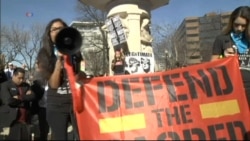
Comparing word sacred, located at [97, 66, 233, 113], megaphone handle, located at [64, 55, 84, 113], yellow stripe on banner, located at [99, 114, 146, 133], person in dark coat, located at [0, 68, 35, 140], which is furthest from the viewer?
person in dark coat, located at [0, 68, 35, 140]

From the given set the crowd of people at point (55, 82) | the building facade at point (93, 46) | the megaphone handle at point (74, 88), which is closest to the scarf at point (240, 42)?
the crowd of people at point (55, 82)

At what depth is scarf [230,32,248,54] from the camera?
5246 mm

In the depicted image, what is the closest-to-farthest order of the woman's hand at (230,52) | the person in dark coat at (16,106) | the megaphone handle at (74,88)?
the megaphone handle at (74,88) < the woman's hand at (230,52) < the person in dark coat at (16,106)

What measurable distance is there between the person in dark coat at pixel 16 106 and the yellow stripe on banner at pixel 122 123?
3.39 metres

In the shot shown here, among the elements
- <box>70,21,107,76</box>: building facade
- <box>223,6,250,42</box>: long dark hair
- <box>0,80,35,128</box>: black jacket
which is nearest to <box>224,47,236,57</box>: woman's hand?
<box>223,6,250,42</box>: long dark hair

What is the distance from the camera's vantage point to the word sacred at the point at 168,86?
4387 mm

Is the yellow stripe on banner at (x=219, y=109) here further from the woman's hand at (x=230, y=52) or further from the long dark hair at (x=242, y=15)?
the long dark hair at (x=242, y=15)

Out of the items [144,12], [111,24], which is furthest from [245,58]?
[144,12]

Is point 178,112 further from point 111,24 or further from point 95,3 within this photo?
point 95,3

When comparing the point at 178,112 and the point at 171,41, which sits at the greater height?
the point at 171,41

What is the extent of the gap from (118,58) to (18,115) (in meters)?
2.75

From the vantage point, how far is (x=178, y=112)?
441 centimetres

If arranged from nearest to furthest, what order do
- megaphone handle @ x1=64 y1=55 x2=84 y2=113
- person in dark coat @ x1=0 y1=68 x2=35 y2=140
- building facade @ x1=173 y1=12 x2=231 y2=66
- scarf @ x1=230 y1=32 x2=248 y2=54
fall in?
megaphone handle @ x1=64 y1=55 x2=84 y2=113, scarf @ x1=230 y1=32 x2=248 y2=54, person in dark coat @ x1=0 y1=68 x2=35 y2=140, building facade @ x1=173 y1=12 x2=231 y2=66

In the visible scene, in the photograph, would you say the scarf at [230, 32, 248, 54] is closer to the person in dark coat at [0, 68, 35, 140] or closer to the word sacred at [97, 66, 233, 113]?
the word sacred at [97, 66, 233, 113]
